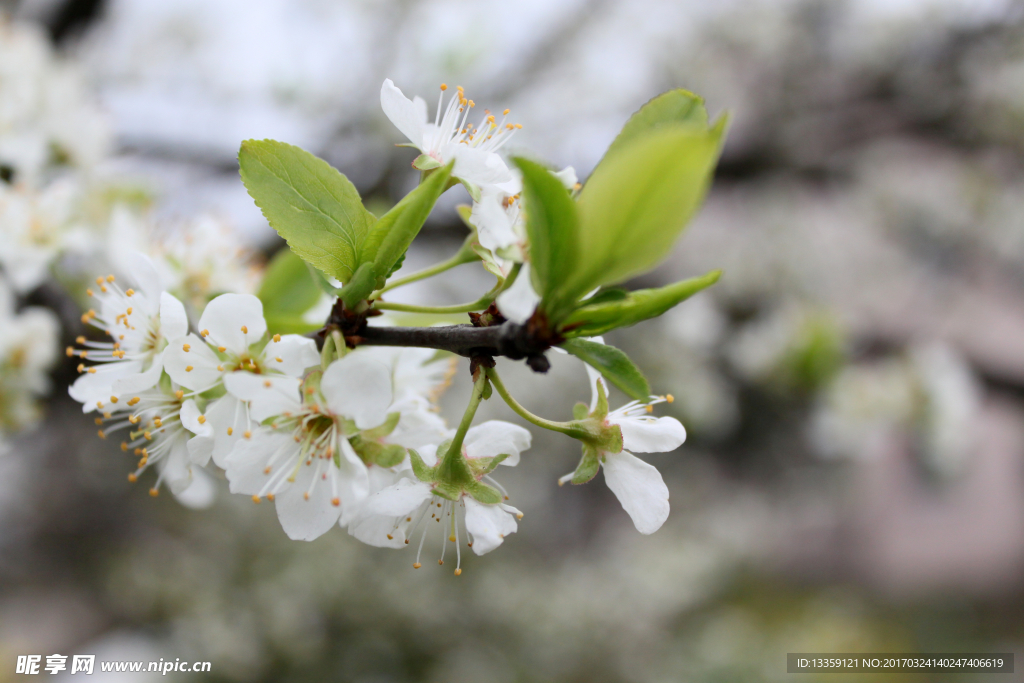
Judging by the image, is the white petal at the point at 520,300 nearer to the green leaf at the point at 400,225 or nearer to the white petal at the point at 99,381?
the green leaf at the point at 400,225

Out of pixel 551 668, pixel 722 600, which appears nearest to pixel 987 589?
pixel 722 600

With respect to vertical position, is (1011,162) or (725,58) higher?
(725,58)

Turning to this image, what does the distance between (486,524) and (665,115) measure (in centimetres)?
39

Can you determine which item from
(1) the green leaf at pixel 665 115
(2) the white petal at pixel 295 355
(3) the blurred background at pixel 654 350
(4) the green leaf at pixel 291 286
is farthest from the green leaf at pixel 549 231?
(3) the blurred background at pixel 654 350

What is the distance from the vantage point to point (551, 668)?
119 inches

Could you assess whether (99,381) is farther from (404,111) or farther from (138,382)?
(404,111)

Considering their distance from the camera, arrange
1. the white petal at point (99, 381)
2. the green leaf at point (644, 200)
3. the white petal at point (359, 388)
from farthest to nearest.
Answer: the white petal at point (99, 381), the white petal at point (359, 388), the green leaf at point (644, 200)

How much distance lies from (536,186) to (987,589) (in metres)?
7.42

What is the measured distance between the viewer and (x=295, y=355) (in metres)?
0.54

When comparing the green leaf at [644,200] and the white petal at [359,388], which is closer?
the green leaf at [644,200]

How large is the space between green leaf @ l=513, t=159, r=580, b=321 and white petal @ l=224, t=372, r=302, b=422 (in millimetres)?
237

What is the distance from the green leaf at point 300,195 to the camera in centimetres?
53

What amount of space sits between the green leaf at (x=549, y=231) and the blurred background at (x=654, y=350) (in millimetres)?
1659

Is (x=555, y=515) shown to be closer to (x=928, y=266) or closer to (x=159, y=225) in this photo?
(x=928, y=266)
